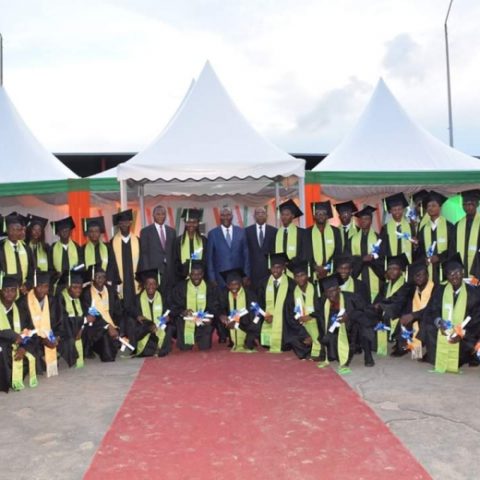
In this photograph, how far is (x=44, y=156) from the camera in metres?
10.7

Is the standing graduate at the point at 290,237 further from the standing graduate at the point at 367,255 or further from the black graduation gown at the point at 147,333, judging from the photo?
the black graduation gown at the point at 147,333

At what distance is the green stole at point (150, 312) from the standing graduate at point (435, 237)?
2.95 m

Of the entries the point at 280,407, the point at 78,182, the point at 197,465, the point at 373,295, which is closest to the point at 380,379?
the point at 280,407

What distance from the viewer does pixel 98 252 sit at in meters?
6.91

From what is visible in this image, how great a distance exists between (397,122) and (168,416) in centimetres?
828

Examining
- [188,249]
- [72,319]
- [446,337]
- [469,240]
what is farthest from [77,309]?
[469,240]

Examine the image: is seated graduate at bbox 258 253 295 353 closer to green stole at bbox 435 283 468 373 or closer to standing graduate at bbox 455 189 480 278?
green stole at bbox 435 283 468 373

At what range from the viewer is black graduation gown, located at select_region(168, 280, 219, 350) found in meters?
6.58

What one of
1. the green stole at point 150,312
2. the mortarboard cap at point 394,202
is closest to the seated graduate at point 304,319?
the mortarboard cap at point 394,202

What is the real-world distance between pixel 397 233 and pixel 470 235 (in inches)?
31.2

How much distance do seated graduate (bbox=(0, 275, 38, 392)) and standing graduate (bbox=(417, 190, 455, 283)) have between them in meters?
4.13

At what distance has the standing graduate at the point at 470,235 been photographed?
6406 millimetres

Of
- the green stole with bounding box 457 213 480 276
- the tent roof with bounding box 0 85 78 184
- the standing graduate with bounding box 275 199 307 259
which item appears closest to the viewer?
the green stole with bounding box 457 213 480 276

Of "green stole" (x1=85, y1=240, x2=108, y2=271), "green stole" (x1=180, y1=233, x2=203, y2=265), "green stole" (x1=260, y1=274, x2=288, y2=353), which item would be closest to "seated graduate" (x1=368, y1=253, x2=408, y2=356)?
"green stole" (x1=260, y1=274, x2=288, y2=353)
